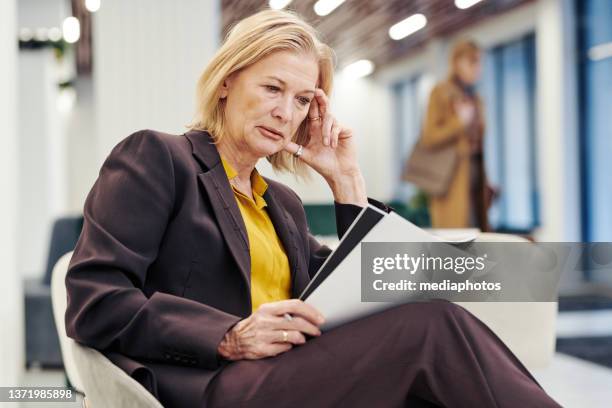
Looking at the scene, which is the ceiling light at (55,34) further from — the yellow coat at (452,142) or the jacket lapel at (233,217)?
the jacket lapel at (233,217)

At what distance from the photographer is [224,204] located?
1256mm

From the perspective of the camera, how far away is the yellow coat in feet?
16.9

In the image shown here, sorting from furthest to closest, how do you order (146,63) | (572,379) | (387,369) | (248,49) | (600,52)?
(600,52) → (146,63) → (572,379) → (248,49) → (387,369)

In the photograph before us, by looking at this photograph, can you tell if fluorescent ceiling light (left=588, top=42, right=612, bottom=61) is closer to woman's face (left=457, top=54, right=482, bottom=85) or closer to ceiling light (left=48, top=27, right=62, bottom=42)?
woman's face (left=457, top=54, right=482, bottom=85)

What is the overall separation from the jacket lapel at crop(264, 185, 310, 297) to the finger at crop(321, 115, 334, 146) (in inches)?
6.7

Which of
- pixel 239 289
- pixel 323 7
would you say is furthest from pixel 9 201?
pixel 323 7

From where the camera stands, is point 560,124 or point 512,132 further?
point 512,132

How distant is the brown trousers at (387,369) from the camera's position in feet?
3.29

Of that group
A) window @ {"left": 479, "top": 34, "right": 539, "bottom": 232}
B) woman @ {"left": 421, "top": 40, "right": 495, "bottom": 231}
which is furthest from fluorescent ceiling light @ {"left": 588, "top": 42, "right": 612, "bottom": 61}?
woman @ {"left": 421, "top": 40, "right": 495, "bottom": 231}

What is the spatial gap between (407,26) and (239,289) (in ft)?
29.0

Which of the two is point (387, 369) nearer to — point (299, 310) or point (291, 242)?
point (299, 310)

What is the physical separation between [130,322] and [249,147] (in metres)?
0.45

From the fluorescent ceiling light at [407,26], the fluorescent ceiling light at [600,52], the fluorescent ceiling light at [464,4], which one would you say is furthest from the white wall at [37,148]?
the fluorescent ceiling light at [600,52]

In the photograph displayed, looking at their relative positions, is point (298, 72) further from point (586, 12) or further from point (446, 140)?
point (586, 12)
